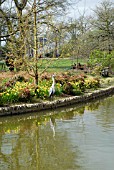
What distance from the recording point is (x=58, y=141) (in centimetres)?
908

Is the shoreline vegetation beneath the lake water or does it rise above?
above

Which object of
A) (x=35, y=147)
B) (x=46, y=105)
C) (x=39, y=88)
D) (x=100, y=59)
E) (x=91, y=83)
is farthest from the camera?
(x=100, y=59)

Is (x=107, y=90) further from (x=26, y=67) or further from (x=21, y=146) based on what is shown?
(x=21, y=146)

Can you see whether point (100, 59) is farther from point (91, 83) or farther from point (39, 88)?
point (39, 88)

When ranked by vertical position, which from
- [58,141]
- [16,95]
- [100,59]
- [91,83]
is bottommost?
[58,141]

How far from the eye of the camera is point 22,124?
11398 mm

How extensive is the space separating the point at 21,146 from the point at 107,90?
1143 centimetres

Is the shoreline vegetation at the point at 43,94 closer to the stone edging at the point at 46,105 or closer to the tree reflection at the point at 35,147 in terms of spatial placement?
the stone edging at the point at 46,105

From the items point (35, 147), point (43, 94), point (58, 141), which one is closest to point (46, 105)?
point (43, 94)

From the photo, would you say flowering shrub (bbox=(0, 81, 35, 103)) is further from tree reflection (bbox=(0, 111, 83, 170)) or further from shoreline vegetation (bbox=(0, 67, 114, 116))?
tree reflection (bbox=(0, 111, 83, 170))

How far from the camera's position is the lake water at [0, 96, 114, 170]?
23.9 ft

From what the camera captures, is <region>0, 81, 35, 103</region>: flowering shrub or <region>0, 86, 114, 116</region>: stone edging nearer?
<region>0, 86, 114, 116</region>: stone edging

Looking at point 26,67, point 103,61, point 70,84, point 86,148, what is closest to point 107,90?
point 70,84

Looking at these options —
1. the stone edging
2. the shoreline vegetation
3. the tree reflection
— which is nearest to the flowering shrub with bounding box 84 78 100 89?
the shoreline vegetation
